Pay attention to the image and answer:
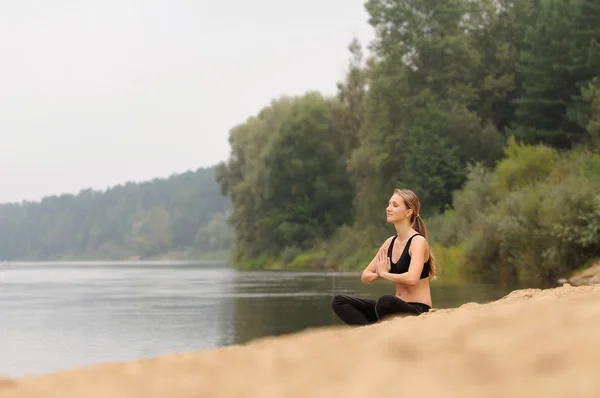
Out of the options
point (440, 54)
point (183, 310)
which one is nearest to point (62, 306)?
point (183, 310)

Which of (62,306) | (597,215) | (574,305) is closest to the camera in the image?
(574,305)

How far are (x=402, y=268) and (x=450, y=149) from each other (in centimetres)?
4301

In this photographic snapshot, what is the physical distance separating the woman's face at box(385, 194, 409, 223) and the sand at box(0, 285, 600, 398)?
325 centimetres

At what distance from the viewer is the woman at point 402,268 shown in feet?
25.4

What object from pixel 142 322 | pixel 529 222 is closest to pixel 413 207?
pixel 142 322

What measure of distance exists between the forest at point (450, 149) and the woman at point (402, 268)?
20.4 m

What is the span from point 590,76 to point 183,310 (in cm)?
3056

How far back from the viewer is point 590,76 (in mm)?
47156

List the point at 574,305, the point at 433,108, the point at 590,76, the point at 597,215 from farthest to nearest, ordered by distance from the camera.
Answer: the point at 433,108 → the point at 590,76 → the point at 597,215 → the point at 574,305

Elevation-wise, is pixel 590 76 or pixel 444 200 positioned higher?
pixel 590 76

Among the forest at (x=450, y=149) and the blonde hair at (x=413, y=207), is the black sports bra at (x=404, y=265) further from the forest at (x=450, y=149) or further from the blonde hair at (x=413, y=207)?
the forest at (x=450, y=149)

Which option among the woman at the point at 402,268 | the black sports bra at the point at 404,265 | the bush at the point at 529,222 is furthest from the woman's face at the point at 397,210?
the bush at the point at 529,222

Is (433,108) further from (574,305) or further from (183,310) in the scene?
(574,305)

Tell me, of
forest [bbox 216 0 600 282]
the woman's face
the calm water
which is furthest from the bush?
the woman's face
